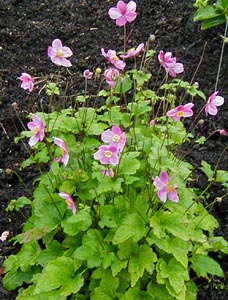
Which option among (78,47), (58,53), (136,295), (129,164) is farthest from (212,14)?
(136,295)

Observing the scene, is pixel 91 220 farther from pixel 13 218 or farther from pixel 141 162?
pixel 13 218

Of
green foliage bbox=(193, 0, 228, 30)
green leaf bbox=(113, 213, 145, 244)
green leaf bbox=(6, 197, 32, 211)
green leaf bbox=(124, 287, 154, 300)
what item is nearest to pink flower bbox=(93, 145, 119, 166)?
green leaf bbox=(113, 213, 145, 244)

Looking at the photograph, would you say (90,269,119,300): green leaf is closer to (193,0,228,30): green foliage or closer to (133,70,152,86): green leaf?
(133,70,152,86): green leaf

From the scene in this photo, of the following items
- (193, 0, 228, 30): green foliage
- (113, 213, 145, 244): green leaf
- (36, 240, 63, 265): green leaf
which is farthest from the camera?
(193, 0, 228, 30): green foliage

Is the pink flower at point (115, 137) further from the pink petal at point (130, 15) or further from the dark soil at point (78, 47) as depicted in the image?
the dark soil at point (78, 47)

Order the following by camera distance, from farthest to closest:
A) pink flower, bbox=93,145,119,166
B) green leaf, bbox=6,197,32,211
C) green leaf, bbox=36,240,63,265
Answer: green leaf, bbox=6,197,32,211 < green leaf, bbox=36,240,63,265 < pink flower, bbox=93,145,119,166

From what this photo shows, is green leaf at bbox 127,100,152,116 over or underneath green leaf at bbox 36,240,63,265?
over

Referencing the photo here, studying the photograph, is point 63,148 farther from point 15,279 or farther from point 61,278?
point 15,279
